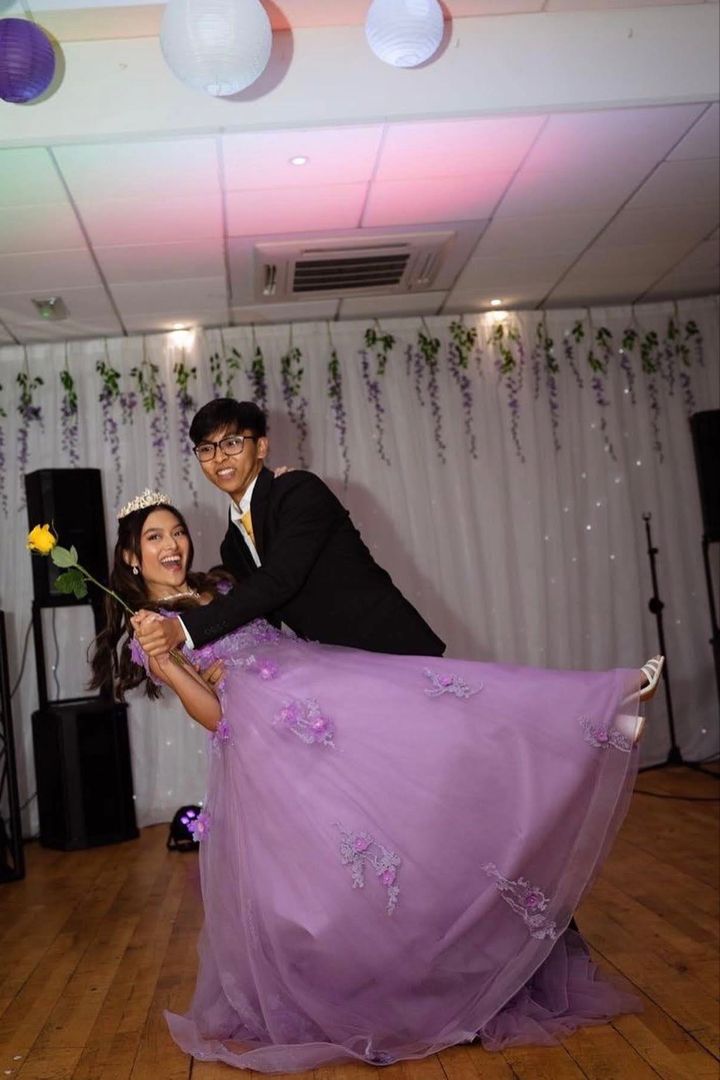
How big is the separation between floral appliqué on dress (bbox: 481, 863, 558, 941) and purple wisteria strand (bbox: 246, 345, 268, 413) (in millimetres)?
4250

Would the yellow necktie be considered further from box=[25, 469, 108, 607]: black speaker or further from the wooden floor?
box=[25, 469, 108, 607]: black speaker

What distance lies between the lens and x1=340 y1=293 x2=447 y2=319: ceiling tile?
5906 millimetres

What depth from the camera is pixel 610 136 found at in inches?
158

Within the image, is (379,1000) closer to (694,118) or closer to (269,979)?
(269,979)

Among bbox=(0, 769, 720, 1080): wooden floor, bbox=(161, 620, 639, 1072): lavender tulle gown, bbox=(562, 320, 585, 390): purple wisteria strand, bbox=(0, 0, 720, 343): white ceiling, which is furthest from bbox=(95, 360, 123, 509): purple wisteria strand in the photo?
bbox=(161, 620, 639, 1072): lavender tulle gown

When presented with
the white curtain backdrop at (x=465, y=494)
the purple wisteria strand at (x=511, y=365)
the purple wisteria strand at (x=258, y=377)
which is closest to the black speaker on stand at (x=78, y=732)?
the white curtain backdrop at (x=465, y=494)

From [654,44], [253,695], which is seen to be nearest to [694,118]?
[654,44]

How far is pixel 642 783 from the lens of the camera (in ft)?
19.0

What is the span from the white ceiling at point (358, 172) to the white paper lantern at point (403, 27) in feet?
1.15

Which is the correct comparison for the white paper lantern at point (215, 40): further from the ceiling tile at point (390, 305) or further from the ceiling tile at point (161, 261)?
the ceiling tile at point (390, 305)

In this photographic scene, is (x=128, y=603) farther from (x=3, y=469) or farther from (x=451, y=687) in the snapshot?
(x=3, y=469)

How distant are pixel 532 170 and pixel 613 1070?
3.22 metres

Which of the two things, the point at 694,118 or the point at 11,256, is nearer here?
the point at 694,118

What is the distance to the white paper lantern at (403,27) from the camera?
314 centimetres
